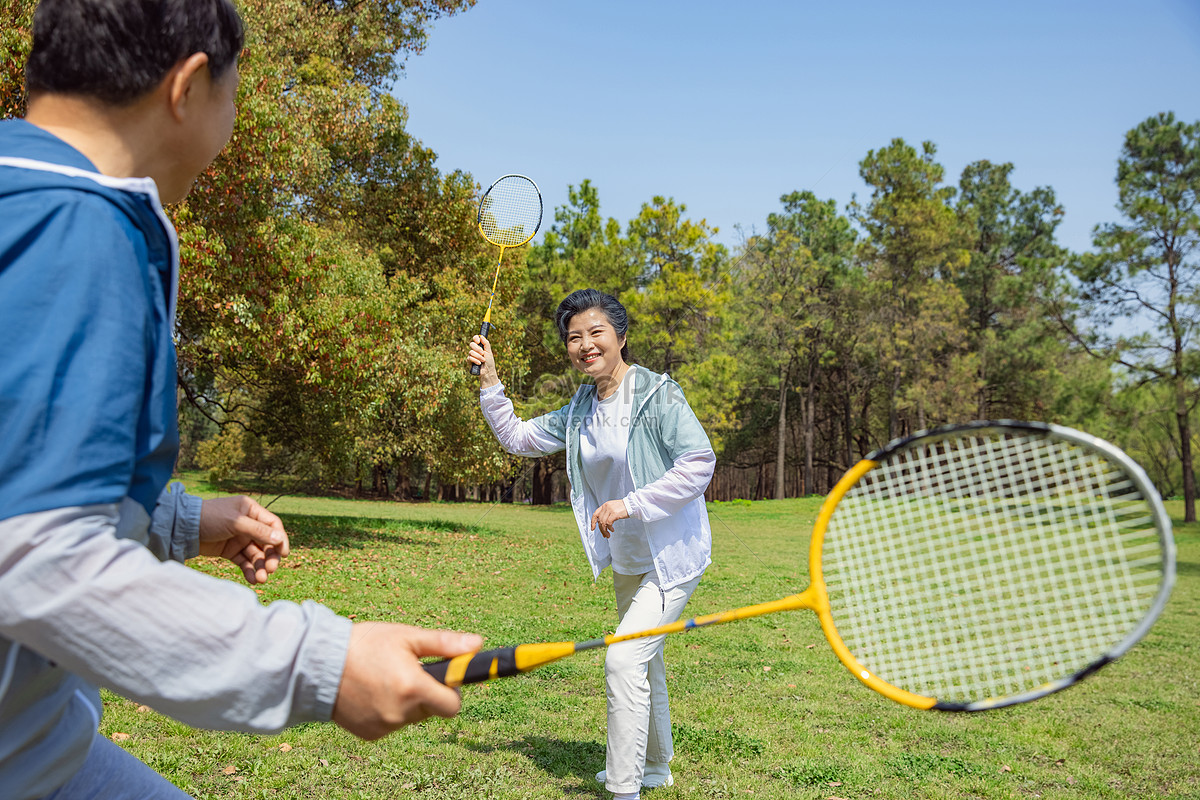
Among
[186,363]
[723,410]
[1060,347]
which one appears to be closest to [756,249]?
[723,410]

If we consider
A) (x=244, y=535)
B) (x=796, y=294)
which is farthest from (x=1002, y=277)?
(x=244, y=535)

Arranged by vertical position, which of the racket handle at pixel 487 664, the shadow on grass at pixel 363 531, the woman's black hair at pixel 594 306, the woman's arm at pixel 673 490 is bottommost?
the shadow on grass at pixel 363 531

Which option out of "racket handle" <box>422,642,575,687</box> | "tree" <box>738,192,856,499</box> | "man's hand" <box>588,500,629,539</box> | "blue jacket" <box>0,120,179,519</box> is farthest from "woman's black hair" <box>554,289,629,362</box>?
"tree" <box>738,192,856,499</box>

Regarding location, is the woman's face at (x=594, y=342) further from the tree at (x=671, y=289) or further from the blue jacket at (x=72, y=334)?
the tree at (x=671, y=289)

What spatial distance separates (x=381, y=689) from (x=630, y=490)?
333 centimetres

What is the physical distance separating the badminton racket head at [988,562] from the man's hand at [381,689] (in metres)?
1.34

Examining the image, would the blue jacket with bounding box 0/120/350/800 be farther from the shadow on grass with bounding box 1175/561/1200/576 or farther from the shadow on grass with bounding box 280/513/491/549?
the shadow on grass with bounding box 1175/561/1200/576

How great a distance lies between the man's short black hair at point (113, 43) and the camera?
123 centimetres

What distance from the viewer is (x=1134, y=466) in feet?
6.50

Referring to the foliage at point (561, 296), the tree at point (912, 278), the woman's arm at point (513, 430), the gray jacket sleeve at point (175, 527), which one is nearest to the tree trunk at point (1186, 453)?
the foliage at point (561, 296)

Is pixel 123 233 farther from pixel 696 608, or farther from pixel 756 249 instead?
pixel 756 249

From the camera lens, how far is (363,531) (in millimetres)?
18094

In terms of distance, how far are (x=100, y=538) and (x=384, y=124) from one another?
16.4 metres

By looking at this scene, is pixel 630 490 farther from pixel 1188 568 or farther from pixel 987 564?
pixel 1188 568
